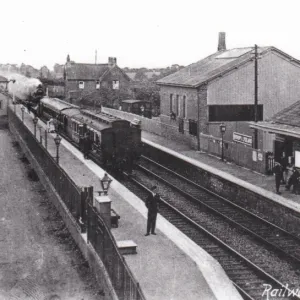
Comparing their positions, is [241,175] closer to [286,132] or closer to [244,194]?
[286,132]

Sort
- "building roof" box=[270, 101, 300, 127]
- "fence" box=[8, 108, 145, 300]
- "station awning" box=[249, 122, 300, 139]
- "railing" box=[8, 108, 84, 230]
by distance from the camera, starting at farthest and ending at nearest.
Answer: "building roof" box=[270, 101, 300, 127], "station awning" box=[249, 122, 300, 139], "railing" box=[8, 108, 84, 230], "fence" box=[8, 108, 145, 300]

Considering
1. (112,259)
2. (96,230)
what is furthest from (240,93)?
(112,259)

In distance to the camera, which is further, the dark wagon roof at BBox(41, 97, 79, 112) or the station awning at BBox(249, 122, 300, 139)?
the dark wagon roof at BBox(41, 97, 79, 112)

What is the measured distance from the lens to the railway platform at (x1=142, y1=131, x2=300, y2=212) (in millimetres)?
18406

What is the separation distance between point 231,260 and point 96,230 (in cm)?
399

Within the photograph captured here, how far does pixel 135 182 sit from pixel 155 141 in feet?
37.1

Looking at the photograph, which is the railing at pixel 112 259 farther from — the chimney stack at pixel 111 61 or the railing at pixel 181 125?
the chimney stack at pixel 111 61

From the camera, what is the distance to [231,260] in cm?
1386

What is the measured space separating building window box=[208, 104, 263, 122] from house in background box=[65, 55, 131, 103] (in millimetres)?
38919

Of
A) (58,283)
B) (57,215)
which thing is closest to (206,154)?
(57,215)

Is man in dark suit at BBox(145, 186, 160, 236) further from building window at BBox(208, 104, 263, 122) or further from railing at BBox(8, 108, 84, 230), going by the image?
building window at BBox(208, 104, 263, 122)

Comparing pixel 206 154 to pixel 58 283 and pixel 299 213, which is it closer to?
pixel 299 213

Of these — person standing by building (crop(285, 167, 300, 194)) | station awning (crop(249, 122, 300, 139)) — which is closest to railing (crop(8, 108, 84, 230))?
person standing by building (crop(285, 167, 300, 194))

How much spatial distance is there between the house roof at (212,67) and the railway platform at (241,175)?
392 cm
